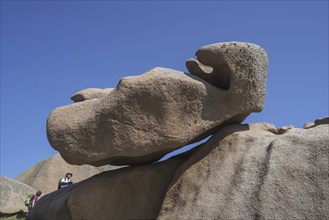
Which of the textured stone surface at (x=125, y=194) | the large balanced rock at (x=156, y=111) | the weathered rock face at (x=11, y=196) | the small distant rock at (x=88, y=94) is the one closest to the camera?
the large balanced rock at (x=156, y=111)

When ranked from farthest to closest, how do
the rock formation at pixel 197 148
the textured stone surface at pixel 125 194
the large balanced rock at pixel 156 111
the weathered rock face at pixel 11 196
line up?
the weathered rock face at pixel 11 196 < the textured stone surface at pixel 125 194 < the large balanced rock at pixel 156 111 < the rock formation at pixel 197 148

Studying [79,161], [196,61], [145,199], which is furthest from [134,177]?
[196,61]

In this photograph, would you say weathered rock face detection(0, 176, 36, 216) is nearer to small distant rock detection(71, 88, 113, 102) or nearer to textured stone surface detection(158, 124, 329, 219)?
small distant rock detection(71, 88, 113, 102)

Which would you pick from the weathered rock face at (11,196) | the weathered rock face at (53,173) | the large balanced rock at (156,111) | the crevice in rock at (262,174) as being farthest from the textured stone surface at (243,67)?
the weathered rock face at (53,173)

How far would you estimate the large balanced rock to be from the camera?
5559 mm

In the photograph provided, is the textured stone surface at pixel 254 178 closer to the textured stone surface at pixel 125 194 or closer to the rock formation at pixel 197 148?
the rock formation at pixel 197 148

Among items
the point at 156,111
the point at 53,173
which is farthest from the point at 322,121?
the point at 53,173

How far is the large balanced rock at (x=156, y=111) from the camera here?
556 centimetres

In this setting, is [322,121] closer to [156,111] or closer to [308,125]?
[308,125]

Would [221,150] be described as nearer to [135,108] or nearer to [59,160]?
[135,108]

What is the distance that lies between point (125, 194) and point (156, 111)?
119 centimetres

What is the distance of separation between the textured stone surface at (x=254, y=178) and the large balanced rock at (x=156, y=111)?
356mm

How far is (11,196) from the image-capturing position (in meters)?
12.5

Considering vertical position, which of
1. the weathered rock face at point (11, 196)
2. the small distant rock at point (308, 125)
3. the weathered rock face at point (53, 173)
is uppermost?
the small distant rock at point (308, 125)
